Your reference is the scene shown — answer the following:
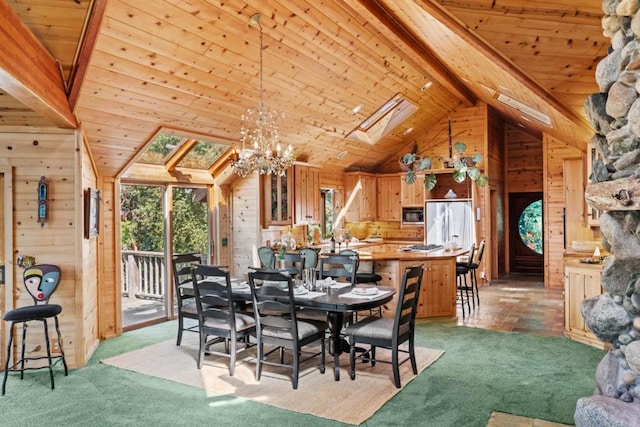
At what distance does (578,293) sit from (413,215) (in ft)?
15.2

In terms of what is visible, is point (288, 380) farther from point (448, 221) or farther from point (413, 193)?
point (413, 193)

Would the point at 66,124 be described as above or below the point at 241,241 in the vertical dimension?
above

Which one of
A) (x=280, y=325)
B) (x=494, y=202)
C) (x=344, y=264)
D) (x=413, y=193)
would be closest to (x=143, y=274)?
(x=344, y=264)

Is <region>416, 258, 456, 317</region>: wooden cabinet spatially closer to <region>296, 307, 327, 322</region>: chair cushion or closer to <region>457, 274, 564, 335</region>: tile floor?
<region>457, 274, 564, 335</region>: tile floor

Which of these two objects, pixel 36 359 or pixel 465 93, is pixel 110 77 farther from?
pixel 465 93

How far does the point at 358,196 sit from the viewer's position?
9781 mm

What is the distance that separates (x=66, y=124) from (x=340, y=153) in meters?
5.21

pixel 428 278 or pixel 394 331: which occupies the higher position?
pixel 428 278

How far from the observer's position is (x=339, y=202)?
9.65 metres

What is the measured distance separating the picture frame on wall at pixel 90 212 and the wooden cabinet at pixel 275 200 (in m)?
2.67

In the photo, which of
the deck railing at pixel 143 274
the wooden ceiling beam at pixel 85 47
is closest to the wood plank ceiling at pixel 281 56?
the wooden ceiling beam at pixel 85 47

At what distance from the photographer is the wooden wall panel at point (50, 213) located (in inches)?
179

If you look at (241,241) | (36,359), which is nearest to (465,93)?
(241,241)

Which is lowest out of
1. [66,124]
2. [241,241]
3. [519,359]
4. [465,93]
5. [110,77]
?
[519,359]
